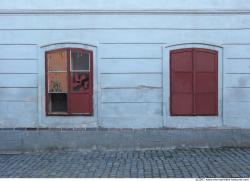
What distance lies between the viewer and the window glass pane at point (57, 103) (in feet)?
33.2

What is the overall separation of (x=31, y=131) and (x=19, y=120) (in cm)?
38

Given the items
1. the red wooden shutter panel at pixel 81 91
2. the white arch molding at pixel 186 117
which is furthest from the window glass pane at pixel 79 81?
the white arch molding at pixel 186 117

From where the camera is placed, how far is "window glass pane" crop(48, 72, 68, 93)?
10.0 meters

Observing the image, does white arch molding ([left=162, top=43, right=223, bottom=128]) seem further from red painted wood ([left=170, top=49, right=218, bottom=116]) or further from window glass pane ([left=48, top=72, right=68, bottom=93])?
window glass pane ([left=48, top=72, right=68, bottom=93])

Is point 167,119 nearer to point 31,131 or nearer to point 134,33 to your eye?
point 134,33

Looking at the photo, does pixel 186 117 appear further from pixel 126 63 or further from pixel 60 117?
pixel 60 117

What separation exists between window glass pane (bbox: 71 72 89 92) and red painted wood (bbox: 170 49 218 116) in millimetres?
1938

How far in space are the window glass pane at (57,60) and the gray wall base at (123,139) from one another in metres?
1.45

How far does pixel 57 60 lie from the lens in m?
10.0

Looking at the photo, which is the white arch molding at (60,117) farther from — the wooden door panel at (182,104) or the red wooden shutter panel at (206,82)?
the red wooden shutter panel at (206,82)

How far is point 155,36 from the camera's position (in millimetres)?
9891

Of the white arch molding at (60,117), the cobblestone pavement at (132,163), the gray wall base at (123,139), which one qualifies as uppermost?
the white arch molding at (60,117)
